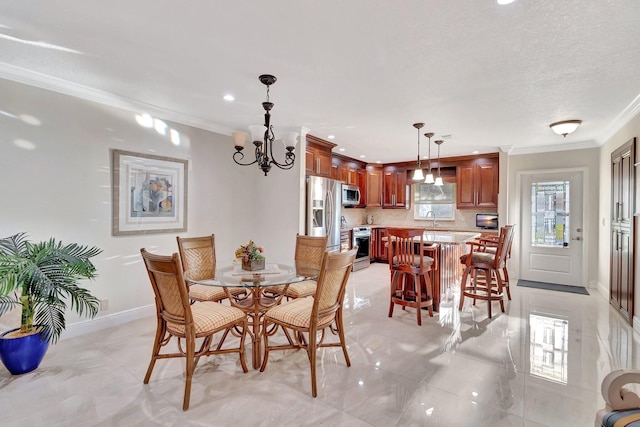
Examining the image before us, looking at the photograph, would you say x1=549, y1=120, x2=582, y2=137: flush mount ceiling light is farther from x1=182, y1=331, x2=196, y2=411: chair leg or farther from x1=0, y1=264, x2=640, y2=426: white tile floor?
x1=182, y1=331, x2=196, y2=411: chair leg

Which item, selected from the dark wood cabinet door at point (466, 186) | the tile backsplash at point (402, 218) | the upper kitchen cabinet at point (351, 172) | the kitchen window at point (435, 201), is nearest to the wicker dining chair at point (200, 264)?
the upper kitchen cabinet at point (351, 172)

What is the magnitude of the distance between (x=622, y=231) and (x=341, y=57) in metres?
4.17

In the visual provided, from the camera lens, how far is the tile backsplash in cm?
669

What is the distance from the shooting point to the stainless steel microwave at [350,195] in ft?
20.6

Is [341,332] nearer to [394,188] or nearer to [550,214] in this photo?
[550,214]

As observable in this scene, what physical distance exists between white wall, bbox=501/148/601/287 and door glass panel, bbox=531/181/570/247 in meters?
0.25

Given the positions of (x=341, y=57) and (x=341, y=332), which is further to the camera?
(x=341, y=332)

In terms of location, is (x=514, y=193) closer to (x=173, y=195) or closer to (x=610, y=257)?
(x=610, y=257)

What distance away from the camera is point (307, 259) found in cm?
346

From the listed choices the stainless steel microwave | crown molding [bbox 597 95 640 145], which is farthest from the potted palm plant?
crown molding [bbox 597 95 640 145]

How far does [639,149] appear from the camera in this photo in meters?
3.37

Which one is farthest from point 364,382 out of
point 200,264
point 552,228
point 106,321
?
point 552,228

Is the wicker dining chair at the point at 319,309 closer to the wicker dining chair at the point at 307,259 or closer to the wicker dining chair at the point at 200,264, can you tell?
the wicker dining chair at the point at 307,259

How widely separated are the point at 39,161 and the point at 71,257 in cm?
106
